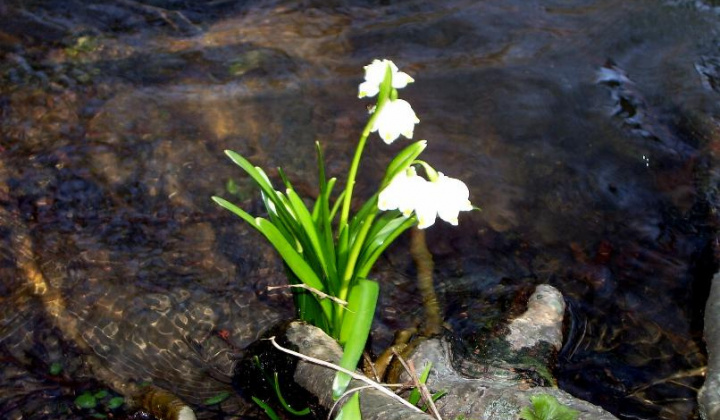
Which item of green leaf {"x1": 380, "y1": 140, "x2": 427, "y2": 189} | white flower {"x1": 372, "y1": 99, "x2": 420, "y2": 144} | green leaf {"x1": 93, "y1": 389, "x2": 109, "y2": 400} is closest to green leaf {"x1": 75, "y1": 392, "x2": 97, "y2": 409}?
green leaf {"x1": 93, "y1": 389, "x2": 109, "y2": 400}

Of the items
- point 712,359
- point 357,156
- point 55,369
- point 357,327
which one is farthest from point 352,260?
point 712,359

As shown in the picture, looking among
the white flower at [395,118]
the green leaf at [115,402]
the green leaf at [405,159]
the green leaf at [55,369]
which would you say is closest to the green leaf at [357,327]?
the green leaf at [405,159]

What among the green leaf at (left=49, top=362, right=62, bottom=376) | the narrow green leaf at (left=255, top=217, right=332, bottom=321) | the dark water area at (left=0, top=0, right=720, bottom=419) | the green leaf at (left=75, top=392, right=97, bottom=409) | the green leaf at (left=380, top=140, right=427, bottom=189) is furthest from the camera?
the dark water area at (left=0, top=0, right=720, bottom=419)

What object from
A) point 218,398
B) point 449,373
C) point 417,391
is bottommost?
point 218,398

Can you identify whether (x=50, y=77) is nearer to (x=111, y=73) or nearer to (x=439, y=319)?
(x=111, y=73)

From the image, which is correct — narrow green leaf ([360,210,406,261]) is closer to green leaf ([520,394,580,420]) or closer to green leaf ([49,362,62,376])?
green leaf ([520,394,580,420])

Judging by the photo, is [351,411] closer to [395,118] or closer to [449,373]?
[449,373]

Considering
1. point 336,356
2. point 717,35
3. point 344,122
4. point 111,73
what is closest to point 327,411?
point 336,356
